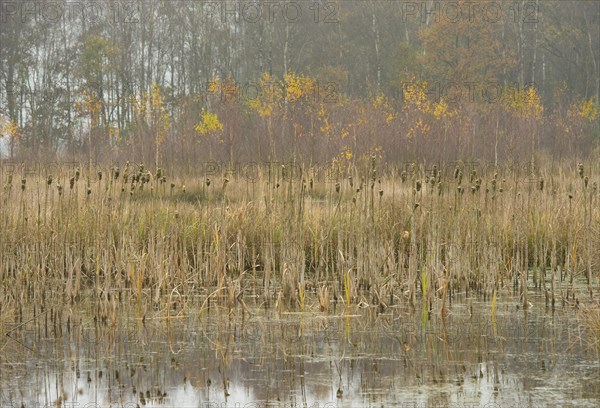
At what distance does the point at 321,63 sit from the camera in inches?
1275

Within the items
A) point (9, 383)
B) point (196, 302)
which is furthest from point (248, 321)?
Result: point (9, 383)

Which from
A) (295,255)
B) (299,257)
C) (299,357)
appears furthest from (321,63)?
(299,357)

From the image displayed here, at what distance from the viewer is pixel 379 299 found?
636cm

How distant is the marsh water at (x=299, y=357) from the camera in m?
4.37

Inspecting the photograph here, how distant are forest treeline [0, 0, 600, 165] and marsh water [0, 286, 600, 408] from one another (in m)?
12.3

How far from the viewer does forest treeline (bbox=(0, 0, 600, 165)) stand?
71.1ft

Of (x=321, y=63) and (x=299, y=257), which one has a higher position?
(x=321, y=63)

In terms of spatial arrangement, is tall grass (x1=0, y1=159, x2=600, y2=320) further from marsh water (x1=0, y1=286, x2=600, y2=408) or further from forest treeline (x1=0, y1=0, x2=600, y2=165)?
forest treeline (x1=0, y1=0, x2=600, y2=165)

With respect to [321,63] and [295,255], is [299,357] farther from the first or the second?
[321,63]

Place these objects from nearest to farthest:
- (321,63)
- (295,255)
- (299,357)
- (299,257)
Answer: (299,357) < (299,257) < (295,255) < (321,63)

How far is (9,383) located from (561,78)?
2974cm

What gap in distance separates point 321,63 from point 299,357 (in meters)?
27.8

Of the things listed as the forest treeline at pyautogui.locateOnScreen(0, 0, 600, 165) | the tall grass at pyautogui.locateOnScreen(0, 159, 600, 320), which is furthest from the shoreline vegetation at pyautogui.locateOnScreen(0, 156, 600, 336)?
the forest treeline at pyautogui.locateOnScreen(0, 0, 600, 165)

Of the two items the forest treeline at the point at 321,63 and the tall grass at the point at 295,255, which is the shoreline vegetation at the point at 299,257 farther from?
the forest treeline at the point at 321,63
